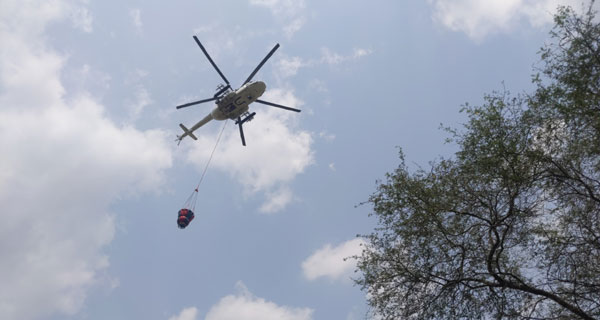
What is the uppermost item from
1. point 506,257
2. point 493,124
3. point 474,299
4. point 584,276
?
point 493,124

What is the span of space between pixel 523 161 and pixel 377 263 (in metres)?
6.40

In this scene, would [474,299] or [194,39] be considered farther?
[194,39]

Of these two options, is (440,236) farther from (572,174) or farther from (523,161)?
(572,174)

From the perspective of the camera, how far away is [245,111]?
92.3ft

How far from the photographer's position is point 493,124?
12.2 metres

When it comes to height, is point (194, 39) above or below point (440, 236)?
above

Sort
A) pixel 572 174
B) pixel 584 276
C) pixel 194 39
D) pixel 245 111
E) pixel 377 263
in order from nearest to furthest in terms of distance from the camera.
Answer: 1. pixel 584 276
2. pixel 572 174
3. pixel 377 263
4. pixel 194 39
5. pixel 245 111

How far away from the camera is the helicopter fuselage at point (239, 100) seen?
88.2 feet

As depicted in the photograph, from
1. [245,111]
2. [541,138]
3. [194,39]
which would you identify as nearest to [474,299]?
[541,138]

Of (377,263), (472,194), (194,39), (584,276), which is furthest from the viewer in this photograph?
(194,39)

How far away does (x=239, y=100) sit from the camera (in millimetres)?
27156

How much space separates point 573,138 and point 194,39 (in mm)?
23763

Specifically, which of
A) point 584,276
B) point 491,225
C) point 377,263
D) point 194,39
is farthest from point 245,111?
point 584,276

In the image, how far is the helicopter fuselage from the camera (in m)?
26.9
